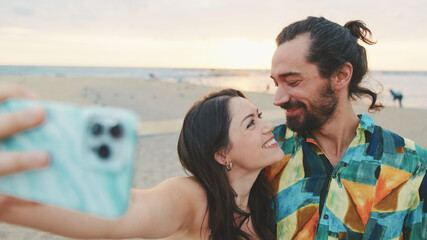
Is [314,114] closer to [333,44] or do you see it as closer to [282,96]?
[282,96]

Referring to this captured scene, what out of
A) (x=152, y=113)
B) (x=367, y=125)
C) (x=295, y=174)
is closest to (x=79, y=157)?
(x=295, y=174)

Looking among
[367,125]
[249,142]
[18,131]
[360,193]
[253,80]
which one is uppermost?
[18,131]

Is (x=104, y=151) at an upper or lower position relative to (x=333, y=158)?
upper

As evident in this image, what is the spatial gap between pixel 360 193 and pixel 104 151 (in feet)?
6.34

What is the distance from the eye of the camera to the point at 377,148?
7.89 feet

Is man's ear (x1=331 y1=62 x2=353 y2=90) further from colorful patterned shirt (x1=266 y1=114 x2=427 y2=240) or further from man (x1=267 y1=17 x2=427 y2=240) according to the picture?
colorful patterned shirt (x1=266 y1=114 x2=427 y2=240)

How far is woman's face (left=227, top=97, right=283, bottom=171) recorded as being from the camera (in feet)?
7.69

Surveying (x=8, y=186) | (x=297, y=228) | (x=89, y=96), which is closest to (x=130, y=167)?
(x=8, y=186)

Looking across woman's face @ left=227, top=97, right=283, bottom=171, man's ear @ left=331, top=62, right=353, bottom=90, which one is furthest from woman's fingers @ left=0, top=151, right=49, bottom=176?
man's ear @ left=331, top=62, right=353, bottom=90

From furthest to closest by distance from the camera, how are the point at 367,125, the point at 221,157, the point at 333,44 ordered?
1. the point at 333,44
2. the point at 367,125
3. the point at 221,157

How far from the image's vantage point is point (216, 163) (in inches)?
95.5

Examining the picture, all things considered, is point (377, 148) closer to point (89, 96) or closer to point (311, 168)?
point (311, 168)

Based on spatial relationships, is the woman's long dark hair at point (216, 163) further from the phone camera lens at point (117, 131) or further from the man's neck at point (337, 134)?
the phone camera lens at point (117, 131)

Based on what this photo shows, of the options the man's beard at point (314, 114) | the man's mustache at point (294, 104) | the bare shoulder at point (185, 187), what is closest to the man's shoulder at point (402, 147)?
the man's beard at point (314, 114)
